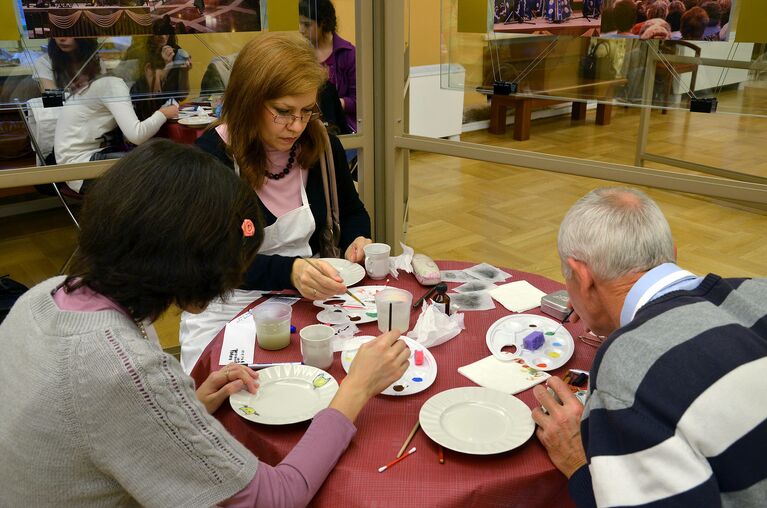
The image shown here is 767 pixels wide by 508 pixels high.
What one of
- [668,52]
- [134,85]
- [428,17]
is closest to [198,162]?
[134,85]

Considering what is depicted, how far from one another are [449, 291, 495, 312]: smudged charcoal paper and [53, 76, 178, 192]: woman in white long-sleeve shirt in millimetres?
1645

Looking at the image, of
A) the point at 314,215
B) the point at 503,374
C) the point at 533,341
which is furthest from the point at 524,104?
the point at 503,374

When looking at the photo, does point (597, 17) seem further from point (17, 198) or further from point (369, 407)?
point (17, 198)

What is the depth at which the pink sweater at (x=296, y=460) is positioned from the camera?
989 millimetres

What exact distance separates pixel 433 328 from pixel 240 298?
657 mm

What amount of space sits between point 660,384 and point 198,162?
77 cm

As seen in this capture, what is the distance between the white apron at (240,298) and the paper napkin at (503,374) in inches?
26.7

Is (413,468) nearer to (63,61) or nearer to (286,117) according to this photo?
(286,117)

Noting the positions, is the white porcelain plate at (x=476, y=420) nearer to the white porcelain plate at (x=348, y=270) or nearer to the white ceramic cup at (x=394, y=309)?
the white ceramic cup at (x=394, y=309)

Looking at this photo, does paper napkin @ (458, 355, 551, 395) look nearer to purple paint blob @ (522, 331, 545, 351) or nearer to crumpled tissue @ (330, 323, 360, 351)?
purple paint blob @ (522, 331, 545, 351)

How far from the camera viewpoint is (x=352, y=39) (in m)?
2.98

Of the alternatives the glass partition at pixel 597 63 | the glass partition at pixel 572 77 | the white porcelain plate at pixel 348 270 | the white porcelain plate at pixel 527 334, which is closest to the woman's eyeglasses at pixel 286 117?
the white porcelain plate at pixel 348 270

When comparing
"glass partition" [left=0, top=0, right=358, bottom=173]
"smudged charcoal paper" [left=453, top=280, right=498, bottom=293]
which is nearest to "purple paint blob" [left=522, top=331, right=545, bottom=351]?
"smudged charcoal paper" [left=453, top=280, right=498, bottom=293]

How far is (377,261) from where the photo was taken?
6.10 ft
